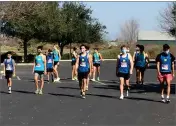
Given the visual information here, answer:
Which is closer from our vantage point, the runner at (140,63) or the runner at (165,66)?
the runner at (165,66)

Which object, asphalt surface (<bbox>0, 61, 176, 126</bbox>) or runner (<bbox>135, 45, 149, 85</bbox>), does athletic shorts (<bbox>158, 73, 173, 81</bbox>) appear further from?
runner (<bbox>135, 45, 149, 85</bbox>)

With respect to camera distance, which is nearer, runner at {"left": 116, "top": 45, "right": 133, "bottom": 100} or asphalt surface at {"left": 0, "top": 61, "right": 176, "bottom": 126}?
asphalt surface at {"left": 0, "top": 61, "right": 176, "bottom": 126}

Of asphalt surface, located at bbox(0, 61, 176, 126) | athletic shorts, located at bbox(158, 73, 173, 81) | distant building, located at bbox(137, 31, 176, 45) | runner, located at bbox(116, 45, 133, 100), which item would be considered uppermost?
distant building, located at bbox(137, 31, 176, 45)

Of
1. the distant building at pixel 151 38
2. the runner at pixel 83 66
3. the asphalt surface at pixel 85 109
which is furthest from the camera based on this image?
the distant building at pixel 151 38

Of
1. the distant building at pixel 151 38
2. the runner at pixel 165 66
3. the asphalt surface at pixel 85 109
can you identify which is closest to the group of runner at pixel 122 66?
the runner at pixel 165 66

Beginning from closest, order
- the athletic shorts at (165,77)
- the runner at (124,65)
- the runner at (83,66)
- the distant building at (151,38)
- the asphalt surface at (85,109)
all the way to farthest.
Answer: the asphalt surface at (85,109)
the athletic shorts at (165,77)
the runner at (124,65)
the runner at (83,66)
the distant building at (151,38)

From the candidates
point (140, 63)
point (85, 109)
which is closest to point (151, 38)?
point (140, 63)

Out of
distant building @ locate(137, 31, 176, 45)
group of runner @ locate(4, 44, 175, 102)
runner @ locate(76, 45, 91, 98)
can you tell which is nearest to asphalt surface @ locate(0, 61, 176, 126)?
group of runner @ locate(4, 44, 175, 102)

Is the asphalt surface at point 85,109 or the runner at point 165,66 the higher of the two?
the runner at point 165,66

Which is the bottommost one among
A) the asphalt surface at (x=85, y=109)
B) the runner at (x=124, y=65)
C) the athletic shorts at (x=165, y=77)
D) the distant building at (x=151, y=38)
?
the asphalt surface at (x=85, y=109)

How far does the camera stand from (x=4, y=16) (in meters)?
30.0

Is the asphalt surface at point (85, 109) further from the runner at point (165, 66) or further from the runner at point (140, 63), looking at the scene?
the runner at point (140, 63)

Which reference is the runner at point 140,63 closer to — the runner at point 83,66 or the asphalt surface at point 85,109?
the asphalt surface at point 85,109

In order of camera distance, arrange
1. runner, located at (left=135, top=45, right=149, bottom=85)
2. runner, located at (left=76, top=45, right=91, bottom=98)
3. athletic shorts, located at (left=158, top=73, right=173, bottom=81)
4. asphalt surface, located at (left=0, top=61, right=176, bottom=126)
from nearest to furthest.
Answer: asphalt surface, located at (left=0, top=61, right=176, bottom=126)
athletic shorts, located at (left=158, top=73, right=173, bottom=81)
runner, located at (left=76, top=45, right=91, bottom=98)
runner, located at (left=135, top=45, right=149, bottom=85)
